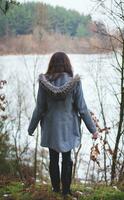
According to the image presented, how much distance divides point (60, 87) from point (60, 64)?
0.27 m

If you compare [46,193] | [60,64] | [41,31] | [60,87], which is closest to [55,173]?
[46,193]

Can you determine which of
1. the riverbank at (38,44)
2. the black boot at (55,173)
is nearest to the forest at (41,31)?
the riverbank at (38,44)

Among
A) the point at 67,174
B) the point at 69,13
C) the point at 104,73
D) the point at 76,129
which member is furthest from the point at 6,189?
the point at 69,13

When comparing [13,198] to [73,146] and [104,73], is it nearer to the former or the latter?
[73,146]

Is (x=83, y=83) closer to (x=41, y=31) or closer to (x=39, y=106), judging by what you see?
(x=41, y=31)

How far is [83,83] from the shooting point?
1362 inches

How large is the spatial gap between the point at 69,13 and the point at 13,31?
6217 mm

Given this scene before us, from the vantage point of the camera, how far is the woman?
5.02 metres

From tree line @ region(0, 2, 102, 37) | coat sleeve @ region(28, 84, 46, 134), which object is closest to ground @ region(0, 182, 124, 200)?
coat sleeve @ region(28, 84, 46, 134)

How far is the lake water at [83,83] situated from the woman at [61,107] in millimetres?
10636

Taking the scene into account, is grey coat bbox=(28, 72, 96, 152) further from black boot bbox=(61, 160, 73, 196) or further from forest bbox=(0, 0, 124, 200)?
forest bbox=(0, 0, 124, 200)

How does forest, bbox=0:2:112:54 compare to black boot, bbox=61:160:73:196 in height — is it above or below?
above

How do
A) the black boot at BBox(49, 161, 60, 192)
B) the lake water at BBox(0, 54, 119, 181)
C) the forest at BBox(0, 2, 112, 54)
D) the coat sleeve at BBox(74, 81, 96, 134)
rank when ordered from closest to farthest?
the coat sleeve at BBox(74, 81, 96, 134) → the black boot at BBox(49, 161, 60, 192) → the lake water at BBox(0, 54, 119, 181) → the forest at BBox(0, 2, 112, 54)

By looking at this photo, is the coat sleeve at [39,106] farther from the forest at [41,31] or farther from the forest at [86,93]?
the forest at [41,31]
